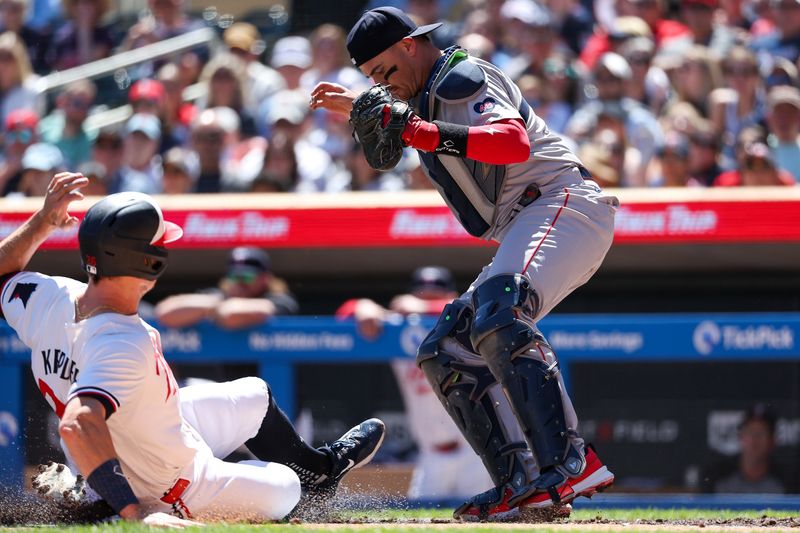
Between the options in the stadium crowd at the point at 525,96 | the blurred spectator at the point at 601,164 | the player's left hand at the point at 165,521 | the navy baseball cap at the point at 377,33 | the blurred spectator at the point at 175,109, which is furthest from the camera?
the blurred spectator at the point at 175,109

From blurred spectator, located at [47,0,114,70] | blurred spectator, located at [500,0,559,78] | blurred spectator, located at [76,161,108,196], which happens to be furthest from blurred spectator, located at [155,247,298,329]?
blurred spectator, located at [47,0,114,70]

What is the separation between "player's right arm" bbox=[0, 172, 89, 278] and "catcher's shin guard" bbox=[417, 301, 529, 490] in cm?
135

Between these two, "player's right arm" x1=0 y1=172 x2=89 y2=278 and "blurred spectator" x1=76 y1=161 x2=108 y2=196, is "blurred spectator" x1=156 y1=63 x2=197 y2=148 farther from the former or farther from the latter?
"player's right arm" x1=0 y1=172 x2=89 y2=278

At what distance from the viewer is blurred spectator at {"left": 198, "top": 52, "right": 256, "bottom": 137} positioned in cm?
981

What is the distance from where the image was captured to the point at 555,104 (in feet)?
29.7

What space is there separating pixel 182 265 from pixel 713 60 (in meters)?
3.95

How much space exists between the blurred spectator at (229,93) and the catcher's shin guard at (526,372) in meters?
5.82

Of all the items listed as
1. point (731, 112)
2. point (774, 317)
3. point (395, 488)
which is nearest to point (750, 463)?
point (774, 317)

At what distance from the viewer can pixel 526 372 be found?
4188mm

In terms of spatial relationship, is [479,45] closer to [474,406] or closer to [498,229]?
[498,229]

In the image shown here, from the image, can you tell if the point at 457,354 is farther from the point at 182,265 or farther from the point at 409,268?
the point at 182,265

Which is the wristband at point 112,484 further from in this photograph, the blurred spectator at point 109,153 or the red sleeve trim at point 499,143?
the blurred spectator at point 109,153

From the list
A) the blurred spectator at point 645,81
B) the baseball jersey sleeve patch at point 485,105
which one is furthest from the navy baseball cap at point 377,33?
the blurred spectator at point 645,81

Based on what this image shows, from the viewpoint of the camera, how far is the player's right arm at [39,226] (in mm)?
4379
